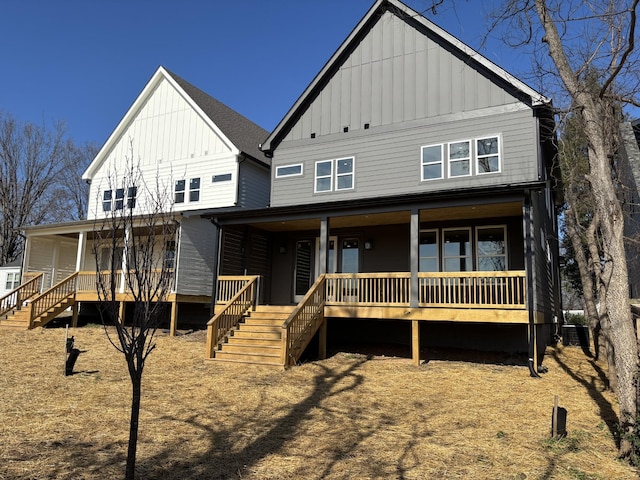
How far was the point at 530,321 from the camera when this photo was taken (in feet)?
36.3

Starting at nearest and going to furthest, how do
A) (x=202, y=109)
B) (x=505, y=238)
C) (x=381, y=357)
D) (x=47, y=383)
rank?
1. (x=47, y=383)
2. (x=381, y=357)
3. (x=505, y=238)
4. (x=202, y=109)

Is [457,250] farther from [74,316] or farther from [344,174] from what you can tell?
[74,316]

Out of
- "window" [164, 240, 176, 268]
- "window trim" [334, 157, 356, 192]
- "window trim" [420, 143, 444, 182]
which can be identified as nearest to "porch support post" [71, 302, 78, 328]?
"window" [164, 240, 176, 268]

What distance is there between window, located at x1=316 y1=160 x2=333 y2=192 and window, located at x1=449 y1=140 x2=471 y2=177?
4069mm

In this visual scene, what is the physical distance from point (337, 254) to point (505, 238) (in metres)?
5.52

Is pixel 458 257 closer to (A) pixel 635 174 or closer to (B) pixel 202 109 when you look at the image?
(A) pixel 635 174

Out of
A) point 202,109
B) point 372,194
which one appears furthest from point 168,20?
point 372,194

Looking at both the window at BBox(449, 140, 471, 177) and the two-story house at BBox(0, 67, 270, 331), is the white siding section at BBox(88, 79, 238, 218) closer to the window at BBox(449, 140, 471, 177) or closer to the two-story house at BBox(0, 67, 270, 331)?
the two-story house at BBox(0, 67, 270, 331)

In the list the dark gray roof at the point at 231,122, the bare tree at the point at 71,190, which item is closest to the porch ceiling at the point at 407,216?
the dark gray roof at the point at 231,122

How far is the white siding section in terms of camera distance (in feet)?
67.5

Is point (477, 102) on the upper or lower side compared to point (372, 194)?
upper

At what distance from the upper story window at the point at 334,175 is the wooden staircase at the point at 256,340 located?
503cm

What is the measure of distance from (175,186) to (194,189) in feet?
3.13

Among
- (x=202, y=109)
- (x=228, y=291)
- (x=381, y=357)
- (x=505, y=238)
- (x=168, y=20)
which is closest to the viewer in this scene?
(x=381, y=357)
